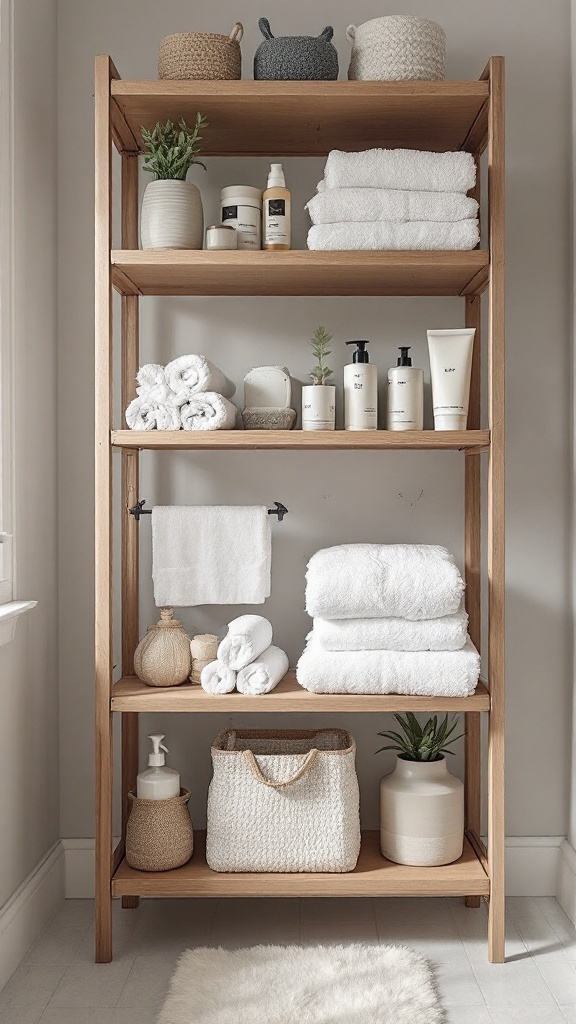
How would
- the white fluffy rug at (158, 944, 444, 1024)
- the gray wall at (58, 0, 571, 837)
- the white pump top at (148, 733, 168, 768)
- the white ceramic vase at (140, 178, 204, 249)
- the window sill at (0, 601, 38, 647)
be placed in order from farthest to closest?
1. the gray wall at (58, 0, 571, 837)
2. the white pump top at (148, 733, 168, 768)
3. the white ceramic vase at (140, 178, 204, 249)
4. the window sill at (0, 601, 38, 647)
5. the white fluffy rug at (158, 944, 444, 1024)

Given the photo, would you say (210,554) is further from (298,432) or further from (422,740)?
(422,740)

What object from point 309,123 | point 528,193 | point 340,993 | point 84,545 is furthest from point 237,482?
point 340,993

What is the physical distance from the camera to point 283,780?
2027mm

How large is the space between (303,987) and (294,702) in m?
0.53

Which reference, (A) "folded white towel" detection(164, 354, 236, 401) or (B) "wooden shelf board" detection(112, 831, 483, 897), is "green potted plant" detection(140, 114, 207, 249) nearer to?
(A) "folded white towel" detection(164, 354, 236, 401)

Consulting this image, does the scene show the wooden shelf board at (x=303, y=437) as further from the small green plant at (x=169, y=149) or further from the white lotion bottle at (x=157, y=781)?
the white lotion bottle at (x=157, y=781)

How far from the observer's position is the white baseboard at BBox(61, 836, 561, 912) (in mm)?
2357

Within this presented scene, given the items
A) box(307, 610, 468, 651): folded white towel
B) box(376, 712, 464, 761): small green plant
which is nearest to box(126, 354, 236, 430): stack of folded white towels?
box(307, 610, 468, 651): folded white towel

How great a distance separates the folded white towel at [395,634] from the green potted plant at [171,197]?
0.86 meters

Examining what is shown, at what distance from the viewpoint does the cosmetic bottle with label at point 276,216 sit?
201 centimetres

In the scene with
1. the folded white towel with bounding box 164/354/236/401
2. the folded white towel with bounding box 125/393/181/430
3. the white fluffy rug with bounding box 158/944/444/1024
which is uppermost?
the folded white towel with bounding box 164/354/236/401

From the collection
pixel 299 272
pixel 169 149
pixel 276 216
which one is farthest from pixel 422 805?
pixel 169 149

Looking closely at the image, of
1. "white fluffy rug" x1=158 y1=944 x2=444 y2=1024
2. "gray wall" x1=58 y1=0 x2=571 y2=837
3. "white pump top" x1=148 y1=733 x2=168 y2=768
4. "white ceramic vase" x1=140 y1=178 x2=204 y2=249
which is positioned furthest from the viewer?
"gray wall" x1=58 y1=0 x2=571 y2=837

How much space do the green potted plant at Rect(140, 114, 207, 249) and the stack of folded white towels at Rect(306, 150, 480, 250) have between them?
253 mm
